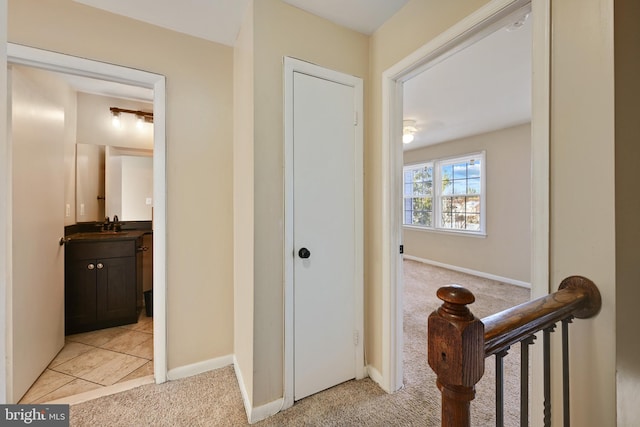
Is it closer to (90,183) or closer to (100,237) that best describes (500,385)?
(100,237)

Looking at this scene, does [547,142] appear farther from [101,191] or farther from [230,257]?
[101,191]

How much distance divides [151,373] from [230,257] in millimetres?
1005

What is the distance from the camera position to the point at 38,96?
5.75ft

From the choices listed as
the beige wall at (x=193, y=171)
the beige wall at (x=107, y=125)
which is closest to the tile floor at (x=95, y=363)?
the beige wall at (x=193, y=171)

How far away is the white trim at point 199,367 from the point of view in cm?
180

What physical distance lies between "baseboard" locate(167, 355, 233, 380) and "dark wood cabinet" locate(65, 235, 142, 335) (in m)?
1.18

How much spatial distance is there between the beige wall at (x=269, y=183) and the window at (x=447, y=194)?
4132 millimetres

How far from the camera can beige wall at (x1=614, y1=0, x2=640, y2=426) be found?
0.84m

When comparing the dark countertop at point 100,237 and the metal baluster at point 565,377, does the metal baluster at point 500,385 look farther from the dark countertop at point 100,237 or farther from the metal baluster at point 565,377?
the dark countertop at point 100,237

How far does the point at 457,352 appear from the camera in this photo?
0.53 metres

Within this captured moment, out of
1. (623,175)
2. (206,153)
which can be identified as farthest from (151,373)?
(623,175)

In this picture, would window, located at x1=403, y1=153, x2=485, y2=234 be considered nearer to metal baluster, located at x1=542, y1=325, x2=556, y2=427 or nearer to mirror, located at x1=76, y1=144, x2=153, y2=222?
metal baluster, located at x1=542, y1=325, x2=556, y2=427

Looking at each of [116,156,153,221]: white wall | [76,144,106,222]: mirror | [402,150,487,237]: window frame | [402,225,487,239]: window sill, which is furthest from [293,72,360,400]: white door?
[402,225,487,239]: window sill

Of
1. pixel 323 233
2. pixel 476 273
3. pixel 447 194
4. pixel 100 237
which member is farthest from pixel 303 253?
pixel 447 194
